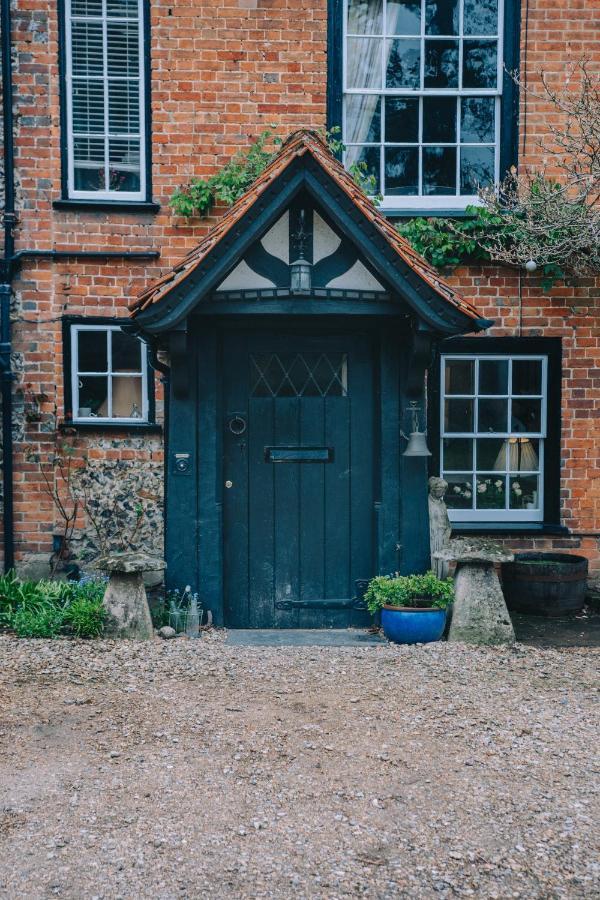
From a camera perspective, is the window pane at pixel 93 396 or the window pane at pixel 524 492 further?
the window pane at pixel 524 492

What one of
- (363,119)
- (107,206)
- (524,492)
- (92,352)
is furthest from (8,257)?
(524,492)

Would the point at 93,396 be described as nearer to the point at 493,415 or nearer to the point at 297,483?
the point at 297,483

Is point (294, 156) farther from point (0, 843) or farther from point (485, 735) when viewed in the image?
point (0, 843)

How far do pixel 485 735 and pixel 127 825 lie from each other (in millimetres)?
2134

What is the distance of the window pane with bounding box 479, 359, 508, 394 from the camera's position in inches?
331

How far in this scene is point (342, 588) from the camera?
7164 millimetres

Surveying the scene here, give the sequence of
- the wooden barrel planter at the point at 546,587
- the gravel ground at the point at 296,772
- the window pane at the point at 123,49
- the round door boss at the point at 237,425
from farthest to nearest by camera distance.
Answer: the window pane at the point at 123,49 < the wooden barrel planter at the point at 546,587 < the round door boss at the point at 237,425 < the gravel ground at the point at 296,772

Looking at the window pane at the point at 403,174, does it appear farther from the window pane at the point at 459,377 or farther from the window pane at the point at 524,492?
the window pane at the point at 524,492

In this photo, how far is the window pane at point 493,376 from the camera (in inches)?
331

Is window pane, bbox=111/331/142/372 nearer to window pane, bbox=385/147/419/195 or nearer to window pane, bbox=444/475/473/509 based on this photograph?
window pane, bbox=385/147/419/195

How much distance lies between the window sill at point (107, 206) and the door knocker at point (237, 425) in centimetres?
246

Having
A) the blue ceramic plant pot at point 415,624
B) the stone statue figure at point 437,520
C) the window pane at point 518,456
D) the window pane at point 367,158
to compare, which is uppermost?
the window pane at point 367,158

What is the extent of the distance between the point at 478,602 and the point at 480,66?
547 centimetres

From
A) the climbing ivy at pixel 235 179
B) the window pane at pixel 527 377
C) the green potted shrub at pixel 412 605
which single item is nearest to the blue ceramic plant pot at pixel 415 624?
the green potted shrub at pixel 412 605
